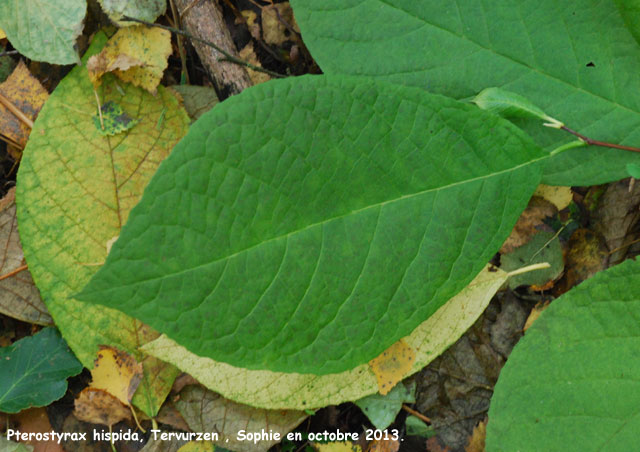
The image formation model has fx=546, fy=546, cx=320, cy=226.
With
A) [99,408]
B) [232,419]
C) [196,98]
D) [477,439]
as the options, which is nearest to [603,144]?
[477,439]

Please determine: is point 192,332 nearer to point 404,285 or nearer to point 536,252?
point 404,285

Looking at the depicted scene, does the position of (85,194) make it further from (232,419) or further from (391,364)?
(391,364)

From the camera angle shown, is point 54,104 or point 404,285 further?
point 54,104

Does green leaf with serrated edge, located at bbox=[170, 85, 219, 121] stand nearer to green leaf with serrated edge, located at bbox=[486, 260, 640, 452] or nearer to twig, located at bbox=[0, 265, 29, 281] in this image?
twig, located at bbox=[0, 265, 29, 281]

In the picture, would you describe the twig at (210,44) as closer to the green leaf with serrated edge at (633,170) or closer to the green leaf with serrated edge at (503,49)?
the green leaf with serrated edge at (503,49)

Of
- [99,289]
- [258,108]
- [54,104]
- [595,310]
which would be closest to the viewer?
[99,289]

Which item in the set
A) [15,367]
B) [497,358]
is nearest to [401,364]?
[497,358]
